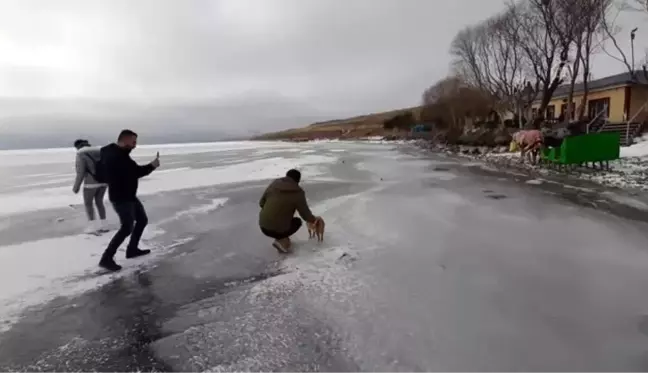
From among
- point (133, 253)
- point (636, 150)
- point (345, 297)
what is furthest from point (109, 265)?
point (636, 150)

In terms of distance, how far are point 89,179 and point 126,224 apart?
97.4 inches

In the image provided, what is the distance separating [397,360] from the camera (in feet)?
9.86

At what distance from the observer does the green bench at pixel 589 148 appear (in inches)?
563

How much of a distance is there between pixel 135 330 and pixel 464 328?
2.70 m

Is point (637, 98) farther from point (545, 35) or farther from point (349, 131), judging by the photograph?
point (349, 131)

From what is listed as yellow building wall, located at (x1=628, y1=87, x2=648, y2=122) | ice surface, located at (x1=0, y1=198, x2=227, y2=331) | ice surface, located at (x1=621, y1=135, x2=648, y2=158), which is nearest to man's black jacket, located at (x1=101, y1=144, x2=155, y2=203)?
Result: ice surface, located at (x1=0, y1=198, x2=227, y2=331)

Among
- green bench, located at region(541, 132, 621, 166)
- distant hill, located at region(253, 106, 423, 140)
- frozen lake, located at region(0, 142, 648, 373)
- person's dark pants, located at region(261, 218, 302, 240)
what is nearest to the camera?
frozen lake, located at region(0, 142, 648, 373)

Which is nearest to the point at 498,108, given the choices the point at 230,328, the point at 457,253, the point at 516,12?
the point at 516,12

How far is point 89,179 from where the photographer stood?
23.5 feet

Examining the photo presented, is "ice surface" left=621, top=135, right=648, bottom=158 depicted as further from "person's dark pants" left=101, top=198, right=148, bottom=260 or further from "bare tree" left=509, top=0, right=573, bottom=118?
"person's dark pants" left=101, top=198, right=148, bottom=260

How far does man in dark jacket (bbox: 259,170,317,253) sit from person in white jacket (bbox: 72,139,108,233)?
128 inches

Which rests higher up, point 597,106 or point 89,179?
point 597,106

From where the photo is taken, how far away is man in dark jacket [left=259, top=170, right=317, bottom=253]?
18.1 ft

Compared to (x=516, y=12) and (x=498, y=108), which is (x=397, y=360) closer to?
(x=516, y=12)
